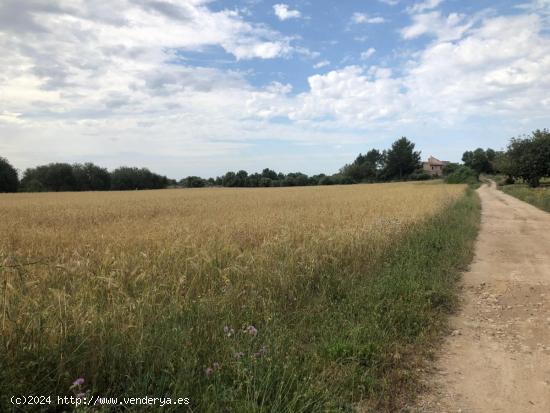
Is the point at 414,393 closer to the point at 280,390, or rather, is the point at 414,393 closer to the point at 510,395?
the point at 510,395

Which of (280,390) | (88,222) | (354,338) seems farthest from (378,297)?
(88,222)

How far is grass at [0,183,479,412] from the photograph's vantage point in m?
3.34

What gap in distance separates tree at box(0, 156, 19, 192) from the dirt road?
89.1m

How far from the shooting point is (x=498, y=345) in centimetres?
516

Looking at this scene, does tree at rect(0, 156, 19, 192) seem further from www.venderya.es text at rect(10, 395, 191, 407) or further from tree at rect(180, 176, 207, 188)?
www.venderya.es text at rect(10, 395, 191, 407)

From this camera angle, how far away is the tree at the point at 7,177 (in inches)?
3081

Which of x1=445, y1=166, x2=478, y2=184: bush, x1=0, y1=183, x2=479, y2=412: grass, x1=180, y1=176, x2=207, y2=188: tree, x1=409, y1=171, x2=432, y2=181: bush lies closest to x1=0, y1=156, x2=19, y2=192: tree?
x1=180, y1=176, x2=207, y2=188: tree

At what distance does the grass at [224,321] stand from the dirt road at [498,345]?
339 mm

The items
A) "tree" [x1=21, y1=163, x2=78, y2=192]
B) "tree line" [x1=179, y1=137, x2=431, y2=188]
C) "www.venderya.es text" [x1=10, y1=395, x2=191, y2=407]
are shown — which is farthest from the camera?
"tree line" [x1=179, y1=137, x2=431, y2=188]

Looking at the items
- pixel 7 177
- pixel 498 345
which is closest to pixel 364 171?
pixel 7 177

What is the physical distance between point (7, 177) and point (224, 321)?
90.4 meters

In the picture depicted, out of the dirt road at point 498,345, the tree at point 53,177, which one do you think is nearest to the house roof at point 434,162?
the tree at point 53,177

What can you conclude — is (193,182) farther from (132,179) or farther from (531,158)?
(531,158)

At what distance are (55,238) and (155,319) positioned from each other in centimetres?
588
